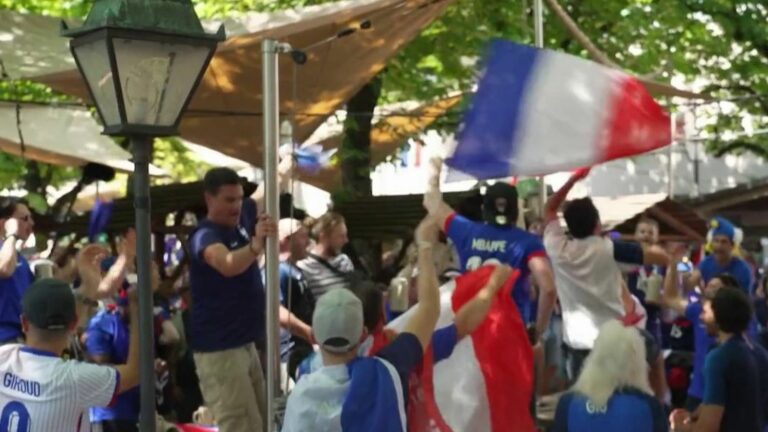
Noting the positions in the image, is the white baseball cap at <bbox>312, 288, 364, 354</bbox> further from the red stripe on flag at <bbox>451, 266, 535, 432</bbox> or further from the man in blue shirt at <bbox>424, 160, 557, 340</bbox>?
the man in blue shirt at <bbox>424, 160, 557, 340</bbox>

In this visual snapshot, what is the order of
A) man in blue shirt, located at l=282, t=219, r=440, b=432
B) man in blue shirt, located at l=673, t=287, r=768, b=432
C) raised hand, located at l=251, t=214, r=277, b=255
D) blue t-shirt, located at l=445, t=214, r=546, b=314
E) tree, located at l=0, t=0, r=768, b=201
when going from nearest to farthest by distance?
1. man in blue shirt, located at l=282, t=219, r=440, b=432
2. man in blue shirt, located at l=673, t=287, r=768, b=432
3. raised hand, located at l=251, t=214, r=277, b=255
4. blue t-shirt, located at l=445, t=214, r=546, b=314
5. tree, located at l=0, t=0, r=768, b=201

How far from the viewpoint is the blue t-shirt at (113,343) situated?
30.9ft

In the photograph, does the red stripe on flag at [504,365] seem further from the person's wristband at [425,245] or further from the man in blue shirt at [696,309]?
the man in blue shirt at [696,309]

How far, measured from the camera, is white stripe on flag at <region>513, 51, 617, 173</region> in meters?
9.05

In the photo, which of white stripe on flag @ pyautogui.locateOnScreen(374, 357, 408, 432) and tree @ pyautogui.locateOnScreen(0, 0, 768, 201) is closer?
white stripe on flag @ pyautogui.locateOnScreen(374, 357, 408, 432)

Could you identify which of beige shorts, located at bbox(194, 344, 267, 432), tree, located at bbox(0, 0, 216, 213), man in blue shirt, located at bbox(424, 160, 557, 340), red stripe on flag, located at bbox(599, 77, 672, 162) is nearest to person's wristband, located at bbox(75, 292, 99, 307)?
beige shorts, located at bbox(194, 344, 267, 432)

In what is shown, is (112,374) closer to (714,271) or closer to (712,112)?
(714,271)

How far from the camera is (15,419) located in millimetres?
5520

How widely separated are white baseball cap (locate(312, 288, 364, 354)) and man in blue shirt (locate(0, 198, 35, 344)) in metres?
3.97

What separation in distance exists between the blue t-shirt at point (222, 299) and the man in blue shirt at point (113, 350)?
1.25 m

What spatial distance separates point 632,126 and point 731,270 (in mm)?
2797

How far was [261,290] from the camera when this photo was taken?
27.5ft

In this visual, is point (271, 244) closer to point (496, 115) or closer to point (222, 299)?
point (222, 299)

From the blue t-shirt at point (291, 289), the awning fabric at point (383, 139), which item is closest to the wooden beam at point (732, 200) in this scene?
the awning fabric at point (383, 139)
